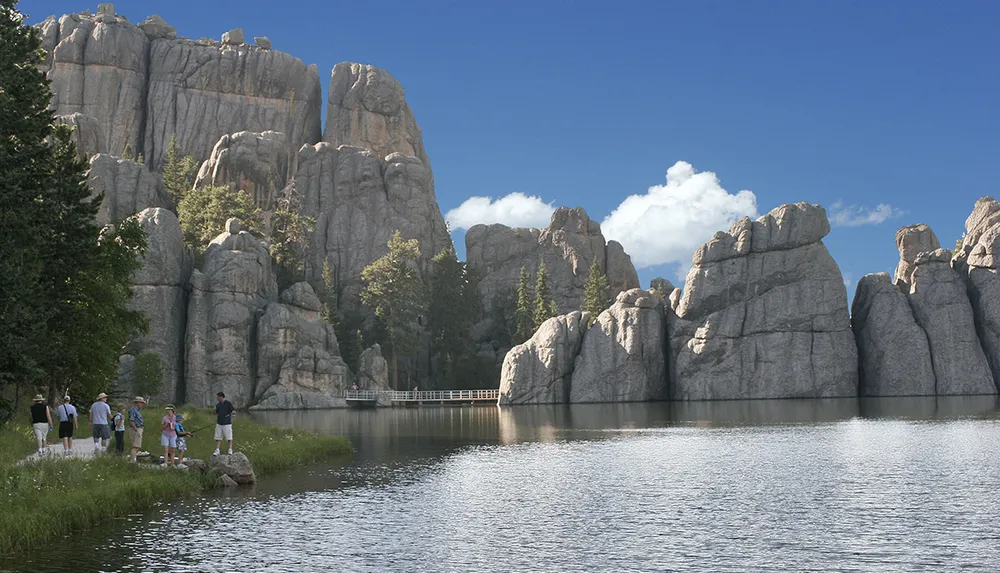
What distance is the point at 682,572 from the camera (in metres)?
23.7

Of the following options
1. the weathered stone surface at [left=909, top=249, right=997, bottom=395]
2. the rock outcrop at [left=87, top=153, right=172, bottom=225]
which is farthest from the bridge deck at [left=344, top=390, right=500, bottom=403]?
the weathered stone surface at [left=909, top=249, right=997, bottom=395]

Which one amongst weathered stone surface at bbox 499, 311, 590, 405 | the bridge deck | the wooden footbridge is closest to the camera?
weathered stone surface at bbox 499, 311, 590, 405

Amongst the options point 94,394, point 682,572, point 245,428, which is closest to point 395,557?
point 682,572

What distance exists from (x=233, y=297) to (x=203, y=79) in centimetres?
6613

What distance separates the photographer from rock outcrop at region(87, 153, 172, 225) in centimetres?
13088

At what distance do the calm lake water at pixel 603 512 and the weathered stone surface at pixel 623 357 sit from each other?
2190 inches

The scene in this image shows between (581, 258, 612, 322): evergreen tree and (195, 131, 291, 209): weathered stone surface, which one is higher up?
(195, 131, 291, 209): weathered stone surface

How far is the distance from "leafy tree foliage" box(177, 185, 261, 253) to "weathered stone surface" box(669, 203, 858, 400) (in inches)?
2301

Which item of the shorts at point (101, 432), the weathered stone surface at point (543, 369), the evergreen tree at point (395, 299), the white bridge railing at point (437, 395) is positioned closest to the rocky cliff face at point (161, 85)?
the evergreen tree at point (395, 299)

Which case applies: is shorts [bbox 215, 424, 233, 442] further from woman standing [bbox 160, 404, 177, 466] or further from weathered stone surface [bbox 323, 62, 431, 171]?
weathered stone surface [bbox 323, 62, 431, 171]

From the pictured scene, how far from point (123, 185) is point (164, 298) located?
105 ft

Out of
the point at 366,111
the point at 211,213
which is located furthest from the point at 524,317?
the point at 366,111

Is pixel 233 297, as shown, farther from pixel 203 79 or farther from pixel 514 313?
pixel 203 79

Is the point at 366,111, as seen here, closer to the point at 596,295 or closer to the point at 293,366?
the point at 596,295
